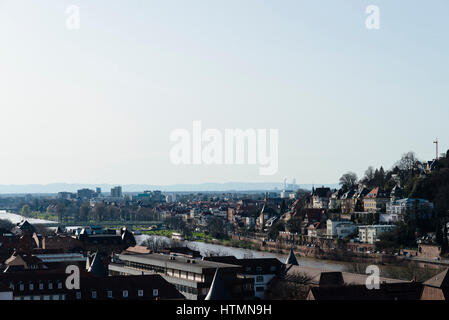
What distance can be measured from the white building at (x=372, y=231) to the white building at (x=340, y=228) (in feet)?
6.32

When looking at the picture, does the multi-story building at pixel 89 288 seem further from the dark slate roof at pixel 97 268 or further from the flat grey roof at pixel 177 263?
the dark slate roof at pixel 97 268

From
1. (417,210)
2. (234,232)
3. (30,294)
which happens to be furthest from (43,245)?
(234,232)

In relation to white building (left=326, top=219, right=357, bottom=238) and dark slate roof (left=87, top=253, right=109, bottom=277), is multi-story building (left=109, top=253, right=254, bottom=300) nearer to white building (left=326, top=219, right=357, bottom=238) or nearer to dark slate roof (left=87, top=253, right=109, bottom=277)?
dark slate roof (left=87, top=253, right=109, bottom=277)

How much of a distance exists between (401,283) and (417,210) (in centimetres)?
2278

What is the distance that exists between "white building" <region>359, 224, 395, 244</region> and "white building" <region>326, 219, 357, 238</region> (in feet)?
6.32

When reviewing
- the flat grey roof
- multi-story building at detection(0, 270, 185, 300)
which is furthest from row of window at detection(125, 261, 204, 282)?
multi-story building at detection(0, 270, 185, 300)

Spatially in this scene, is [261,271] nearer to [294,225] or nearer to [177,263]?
[177,263]

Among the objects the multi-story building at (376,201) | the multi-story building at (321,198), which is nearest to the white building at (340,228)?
the multi-story building at (376,201)

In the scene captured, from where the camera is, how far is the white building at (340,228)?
43.8m

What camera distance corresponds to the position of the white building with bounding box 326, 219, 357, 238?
43.8 metres

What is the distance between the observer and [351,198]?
50438 millimetres

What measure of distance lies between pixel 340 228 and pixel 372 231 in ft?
11.6


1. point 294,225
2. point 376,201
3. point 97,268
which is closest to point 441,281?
point 97,268

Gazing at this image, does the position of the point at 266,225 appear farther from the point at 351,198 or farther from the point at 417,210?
the point at 417,210
